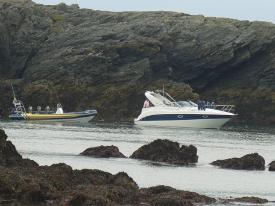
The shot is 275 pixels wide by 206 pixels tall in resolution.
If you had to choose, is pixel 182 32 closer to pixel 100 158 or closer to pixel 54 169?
pixel 100 158

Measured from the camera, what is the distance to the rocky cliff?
128 metres

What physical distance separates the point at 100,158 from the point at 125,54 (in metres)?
78.3

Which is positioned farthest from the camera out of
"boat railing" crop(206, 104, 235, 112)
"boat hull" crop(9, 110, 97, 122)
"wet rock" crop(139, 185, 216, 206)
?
"boat railing" crop(206, 104, 235, 112)

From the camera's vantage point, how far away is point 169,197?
34125 millimetres

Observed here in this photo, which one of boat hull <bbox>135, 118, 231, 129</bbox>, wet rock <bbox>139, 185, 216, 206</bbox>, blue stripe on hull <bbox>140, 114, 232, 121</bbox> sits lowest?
wet rock <bbox>139, 185, 216, 206</bbox>

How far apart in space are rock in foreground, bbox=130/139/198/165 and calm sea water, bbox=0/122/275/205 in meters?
0.91

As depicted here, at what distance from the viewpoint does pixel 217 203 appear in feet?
119

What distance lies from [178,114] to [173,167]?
197 ft

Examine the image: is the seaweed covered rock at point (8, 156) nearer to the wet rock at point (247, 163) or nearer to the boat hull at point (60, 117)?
the wet rock at point (247, 163)

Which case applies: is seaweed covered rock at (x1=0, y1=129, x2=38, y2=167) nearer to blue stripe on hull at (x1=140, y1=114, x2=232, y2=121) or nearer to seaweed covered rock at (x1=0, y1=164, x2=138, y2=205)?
seaweed covered rock at (x1=0, y1=164, x2=138, y2=205)

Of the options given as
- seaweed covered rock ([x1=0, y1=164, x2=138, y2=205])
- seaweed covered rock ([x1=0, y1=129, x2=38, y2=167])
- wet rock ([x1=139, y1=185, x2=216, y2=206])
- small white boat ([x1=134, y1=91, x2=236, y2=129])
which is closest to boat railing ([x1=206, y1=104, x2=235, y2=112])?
small white boat ([x1=134, y1=91, x2=236, y2=129])

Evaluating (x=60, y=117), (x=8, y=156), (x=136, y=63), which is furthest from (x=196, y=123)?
(x=8, y=156)

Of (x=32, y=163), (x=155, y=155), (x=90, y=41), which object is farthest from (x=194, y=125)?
(x=32, y=163)

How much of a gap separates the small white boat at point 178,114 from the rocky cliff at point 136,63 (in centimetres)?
1058
